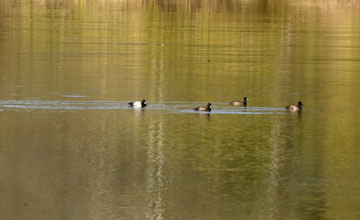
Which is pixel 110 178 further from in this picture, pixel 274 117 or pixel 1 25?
pixel 1 25

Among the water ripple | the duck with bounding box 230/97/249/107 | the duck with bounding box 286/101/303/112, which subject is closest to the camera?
the water ripple

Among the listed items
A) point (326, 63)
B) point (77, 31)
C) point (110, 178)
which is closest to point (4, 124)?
point (110, 178)

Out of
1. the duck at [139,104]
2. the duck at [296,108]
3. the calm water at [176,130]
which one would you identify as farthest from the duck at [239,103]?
the duck at [139,104]

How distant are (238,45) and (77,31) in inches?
637

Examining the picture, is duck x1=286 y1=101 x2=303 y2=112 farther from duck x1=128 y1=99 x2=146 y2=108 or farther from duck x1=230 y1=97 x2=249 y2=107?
duck x1=128 y1=99 x2=146 y2=108

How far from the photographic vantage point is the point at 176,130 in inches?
1242

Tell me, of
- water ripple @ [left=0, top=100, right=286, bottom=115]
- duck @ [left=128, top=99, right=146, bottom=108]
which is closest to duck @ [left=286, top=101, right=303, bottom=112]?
water ripple @ [left=0, top=100, right=286, bottom=115]

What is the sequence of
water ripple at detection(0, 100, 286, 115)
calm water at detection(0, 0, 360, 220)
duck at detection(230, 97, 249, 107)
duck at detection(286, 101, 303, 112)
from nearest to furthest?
calm water at detection(0, 0, 360, 220) < water ripple at detection(0, 100, 286, 115) < duck at detection(286, 101, 303, 112) < duck at detection(230, 97, 249, 107)

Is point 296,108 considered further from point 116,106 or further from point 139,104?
point 116,106

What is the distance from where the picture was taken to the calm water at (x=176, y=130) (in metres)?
22.1

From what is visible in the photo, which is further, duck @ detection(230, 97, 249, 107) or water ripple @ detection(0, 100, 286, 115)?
duck @ detection(230, 97, 249, 107)

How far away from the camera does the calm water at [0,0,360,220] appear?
2211cm

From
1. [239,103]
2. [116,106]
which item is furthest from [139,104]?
[239,103]

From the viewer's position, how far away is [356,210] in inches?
843
